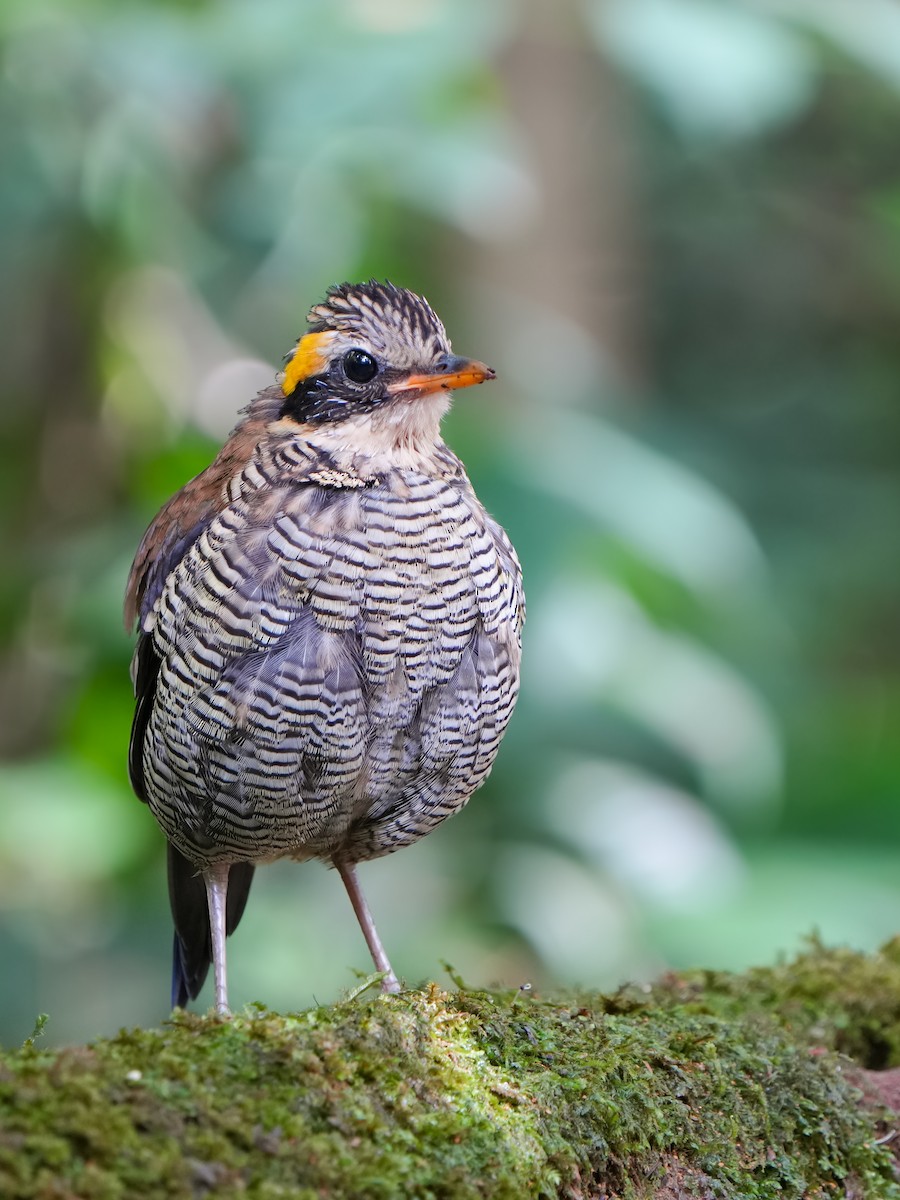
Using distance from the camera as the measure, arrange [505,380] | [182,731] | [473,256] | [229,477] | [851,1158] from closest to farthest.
A: 1. [851,1158]
2. [182,731]
3. [229,477]
4. [505,380]
5. [473,256]

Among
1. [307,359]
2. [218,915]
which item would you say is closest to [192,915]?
[218,915]

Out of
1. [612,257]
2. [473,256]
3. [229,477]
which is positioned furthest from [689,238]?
[229,477]

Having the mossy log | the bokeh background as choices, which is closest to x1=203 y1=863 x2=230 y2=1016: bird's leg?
the mossy log

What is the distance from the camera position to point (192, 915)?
14.2ft

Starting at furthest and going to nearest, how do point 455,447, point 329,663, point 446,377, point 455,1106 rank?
point 455,447, point 446,377, point 329,663, point 455,1106

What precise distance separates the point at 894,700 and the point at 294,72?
21.0 ft

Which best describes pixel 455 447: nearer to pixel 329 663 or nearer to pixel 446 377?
pixel 446 377

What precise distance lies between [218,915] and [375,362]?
1.49 meters

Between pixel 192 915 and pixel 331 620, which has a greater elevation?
pixel 192 915

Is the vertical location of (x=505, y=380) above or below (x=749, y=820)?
above

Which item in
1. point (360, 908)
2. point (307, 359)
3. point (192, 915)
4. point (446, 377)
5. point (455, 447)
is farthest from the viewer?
point (455, 447)

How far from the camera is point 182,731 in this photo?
135 inches

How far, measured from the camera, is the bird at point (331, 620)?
3.33 meters

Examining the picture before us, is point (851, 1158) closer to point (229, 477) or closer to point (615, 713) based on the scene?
point (229, 477)
